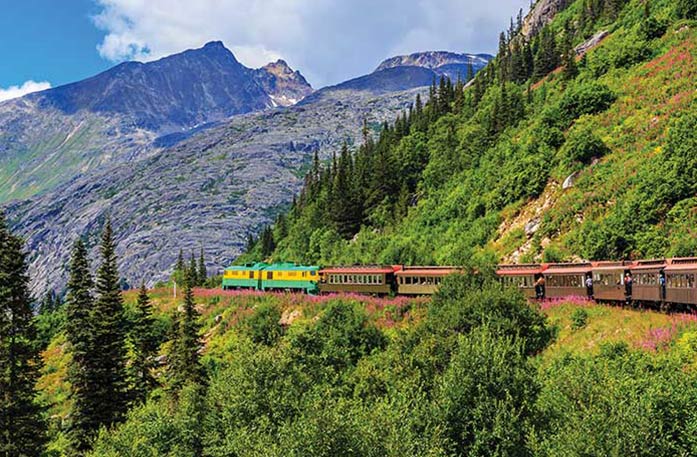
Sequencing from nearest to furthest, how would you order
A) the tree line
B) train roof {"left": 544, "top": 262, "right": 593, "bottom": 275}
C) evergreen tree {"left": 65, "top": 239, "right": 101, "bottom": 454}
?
the tree line < evergreen tree {"left": 65, "top": 239, "right": 101, "bottom": 454} < train roof {"left": 544, "top": 262, "right": 593, "bottom": 275}

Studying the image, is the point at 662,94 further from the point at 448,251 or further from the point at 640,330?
the point at 640,330

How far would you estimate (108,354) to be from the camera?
41625 millimetres

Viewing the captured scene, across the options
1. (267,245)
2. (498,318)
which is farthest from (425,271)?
(267,245)

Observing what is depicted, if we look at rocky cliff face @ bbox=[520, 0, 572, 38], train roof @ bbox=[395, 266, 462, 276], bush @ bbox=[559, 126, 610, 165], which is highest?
rocky cliff face @ bbox=[520, 0, 572, 38]

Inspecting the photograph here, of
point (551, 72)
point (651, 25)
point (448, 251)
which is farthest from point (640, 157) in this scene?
point (551, 72)

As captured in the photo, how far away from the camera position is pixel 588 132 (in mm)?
64625

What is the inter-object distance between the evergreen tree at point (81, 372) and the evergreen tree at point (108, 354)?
0.35 m

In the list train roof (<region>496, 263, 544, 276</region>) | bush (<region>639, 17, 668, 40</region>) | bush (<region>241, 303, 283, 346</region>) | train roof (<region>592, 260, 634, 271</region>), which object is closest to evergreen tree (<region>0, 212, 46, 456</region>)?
bush (<region>241, 303, 283, 346</region>)

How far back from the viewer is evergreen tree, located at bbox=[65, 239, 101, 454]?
128 feet

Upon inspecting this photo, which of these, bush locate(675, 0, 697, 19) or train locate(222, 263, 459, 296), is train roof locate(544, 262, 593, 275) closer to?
train locate(222, 263, 459, 296)

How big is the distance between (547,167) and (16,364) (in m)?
59.3

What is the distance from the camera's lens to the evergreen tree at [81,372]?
3903 cm

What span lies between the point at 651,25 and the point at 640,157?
3650 cm

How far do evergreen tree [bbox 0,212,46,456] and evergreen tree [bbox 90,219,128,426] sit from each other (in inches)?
229
